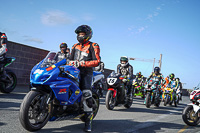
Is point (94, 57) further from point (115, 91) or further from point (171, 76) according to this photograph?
point (171, 76)

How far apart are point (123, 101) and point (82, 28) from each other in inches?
183

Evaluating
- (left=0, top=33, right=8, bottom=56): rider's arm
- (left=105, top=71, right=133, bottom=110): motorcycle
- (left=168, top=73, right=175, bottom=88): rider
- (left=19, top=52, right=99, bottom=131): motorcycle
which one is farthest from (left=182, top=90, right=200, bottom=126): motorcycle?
(left=168, top=73, right=175, bottom=88): rider

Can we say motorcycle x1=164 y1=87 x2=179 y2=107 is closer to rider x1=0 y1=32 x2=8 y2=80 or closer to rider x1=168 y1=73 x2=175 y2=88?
rider x1=168 y1=73 x2=175 y2=88

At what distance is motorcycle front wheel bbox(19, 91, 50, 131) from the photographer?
3.43 metres

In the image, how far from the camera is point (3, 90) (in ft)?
28.0

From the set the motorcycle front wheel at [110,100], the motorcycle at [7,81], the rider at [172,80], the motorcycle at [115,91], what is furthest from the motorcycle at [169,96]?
the motorcycle at [7,81]

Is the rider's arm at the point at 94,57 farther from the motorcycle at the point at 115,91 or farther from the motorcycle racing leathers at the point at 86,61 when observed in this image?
the motorcycle at the point at 115,91

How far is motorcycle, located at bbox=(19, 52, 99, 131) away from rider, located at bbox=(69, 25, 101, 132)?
216 millimetres

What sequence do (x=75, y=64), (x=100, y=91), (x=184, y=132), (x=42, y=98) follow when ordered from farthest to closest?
(x=100, y=91) < (x=184, y=132) < (x=75, y=64) < (x=42, y=98)

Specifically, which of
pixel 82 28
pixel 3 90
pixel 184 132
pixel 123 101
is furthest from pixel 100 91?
pixel 82 28

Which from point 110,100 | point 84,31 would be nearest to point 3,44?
point 110,100

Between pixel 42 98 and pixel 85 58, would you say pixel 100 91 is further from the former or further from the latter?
pixel 42 98

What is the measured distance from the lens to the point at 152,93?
10719mm

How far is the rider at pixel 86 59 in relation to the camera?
4.45 meters
